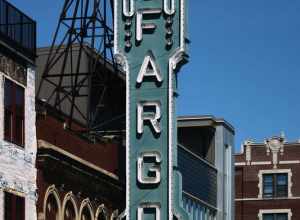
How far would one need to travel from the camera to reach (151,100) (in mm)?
45469

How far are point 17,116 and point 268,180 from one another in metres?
53.3

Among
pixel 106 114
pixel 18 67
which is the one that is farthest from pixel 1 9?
pixel 106 114

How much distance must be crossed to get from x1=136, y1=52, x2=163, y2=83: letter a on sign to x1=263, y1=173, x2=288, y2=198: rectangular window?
46.3m

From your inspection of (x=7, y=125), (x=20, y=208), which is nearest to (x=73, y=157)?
(x=20, y=208)

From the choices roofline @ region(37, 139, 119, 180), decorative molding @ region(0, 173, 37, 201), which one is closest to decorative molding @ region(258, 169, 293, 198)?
roofline @ region(37, 139, 119, 180)

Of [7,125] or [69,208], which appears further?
[69,208]

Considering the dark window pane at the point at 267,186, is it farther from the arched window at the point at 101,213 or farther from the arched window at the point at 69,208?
the arched window at the point at 69,208

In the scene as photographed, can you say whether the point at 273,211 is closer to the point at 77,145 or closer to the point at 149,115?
the point at 149,115

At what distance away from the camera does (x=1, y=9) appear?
39.8 m

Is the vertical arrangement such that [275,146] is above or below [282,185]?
above

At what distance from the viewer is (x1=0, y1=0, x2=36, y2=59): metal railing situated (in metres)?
39.3

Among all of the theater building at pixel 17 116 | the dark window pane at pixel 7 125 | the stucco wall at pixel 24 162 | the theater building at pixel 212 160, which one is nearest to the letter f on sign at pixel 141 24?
the theater building at pixel 17 116

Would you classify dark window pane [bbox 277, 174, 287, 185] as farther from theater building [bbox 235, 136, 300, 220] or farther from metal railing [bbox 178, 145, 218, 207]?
metal railing [bbox 178, 145, 218, 207]

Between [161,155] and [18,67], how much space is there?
24.8ft
